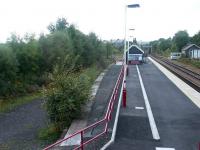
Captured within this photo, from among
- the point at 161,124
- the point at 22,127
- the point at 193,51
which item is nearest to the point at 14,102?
the point at 22,127

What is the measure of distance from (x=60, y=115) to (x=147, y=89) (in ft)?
44.8

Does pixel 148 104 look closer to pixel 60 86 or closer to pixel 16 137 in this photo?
pixel 60 86

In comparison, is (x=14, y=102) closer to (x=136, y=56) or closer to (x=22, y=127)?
(x=22, y=127)

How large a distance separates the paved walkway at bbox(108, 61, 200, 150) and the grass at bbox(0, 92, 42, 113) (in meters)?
7.90

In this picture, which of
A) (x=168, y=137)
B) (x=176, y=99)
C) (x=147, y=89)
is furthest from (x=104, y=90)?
(x=168, y=137)

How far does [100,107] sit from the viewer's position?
21.1m

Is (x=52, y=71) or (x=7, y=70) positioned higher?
(x=7, y=70)

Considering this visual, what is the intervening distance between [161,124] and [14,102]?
14.4 metres

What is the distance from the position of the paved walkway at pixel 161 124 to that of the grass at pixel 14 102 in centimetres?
790

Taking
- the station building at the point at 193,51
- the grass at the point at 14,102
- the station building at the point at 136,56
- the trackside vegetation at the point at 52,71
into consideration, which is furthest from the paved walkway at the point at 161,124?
the station building at the point at 193,51

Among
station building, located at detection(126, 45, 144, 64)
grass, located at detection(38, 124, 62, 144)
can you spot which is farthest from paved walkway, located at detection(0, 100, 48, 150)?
station building, located at detection(126, 45, 144, 64)

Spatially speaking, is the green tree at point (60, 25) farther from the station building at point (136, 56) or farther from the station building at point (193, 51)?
the station building at point (193, 51)

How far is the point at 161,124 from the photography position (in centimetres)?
1714

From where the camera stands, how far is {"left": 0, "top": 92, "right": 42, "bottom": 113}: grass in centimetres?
2586
